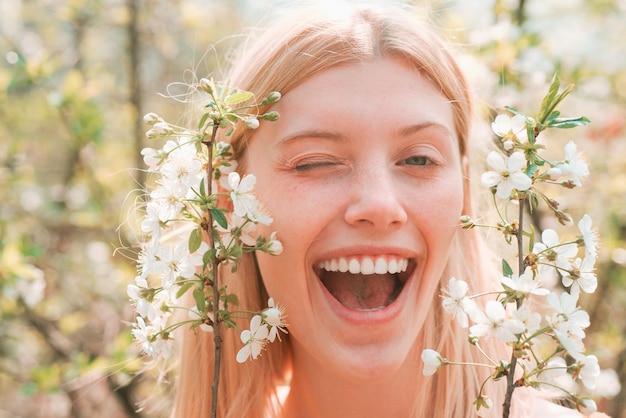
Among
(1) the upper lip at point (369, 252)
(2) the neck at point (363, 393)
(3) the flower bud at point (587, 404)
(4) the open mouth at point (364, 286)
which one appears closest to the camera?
(3) the flower bud at point (587, 404)

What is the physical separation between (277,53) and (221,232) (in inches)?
22.0

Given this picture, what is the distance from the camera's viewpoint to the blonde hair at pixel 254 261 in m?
1.74

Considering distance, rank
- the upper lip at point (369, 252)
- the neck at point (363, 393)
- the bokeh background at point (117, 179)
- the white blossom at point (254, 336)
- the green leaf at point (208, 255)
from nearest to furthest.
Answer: the green leaf at point (208, 255) < the white blossom at point (254, 336) < the upper lip at point (369, 252) < the neck at point (363, 393) < the bokeh background at point (117, 179)

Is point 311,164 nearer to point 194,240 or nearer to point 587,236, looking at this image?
point 194,240

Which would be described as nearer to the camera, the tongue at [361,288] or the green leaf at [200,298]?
the green leaf at [200,298]

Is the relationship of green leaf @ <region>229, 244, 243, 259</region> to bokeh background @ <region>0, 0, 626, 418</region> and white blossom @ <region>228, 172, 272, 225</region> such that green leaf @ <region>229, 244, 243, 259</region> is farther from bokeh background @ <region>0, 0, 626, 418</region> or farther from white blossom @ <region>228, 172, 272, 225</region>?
bokeh background @ <region>0, 0, 626, 418</region>

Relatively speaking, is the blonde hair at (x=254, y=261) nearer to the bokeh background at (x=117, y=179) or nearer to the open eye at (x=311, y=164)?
the open eye at (x=311, y=164)

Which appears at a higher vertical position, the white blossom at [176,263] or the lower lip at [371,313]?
the white blossom at [176,263]

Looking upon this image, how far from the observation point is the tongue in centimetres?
174

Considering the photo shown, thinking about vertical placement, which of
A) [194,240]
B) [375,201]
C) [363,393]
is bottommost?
[363,393]

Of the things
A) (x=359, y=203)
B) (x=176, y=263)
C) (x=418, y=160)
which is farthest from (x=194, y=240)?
(x=418, y=160)

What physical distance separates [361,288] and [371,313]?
16cm

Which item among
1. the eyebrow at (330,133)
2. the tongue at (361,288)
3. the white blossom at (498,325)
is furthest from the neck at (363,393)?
the white blossom at (498,325)

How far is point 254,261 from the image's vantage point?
2.06 meters
